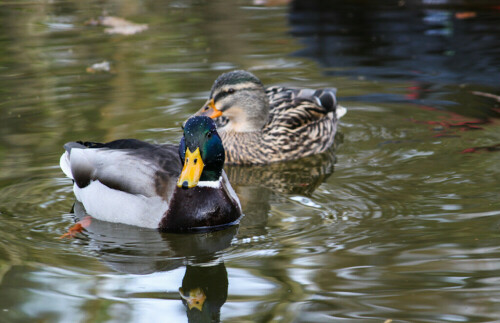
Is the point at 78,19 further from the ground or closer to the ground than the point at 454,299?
further from the ground

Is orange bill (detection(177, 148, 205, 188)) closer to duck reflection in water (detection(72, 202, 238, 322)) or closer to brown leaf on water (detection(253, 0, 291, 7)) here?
duck reflection in water (detection(72, 202, 238, 322))

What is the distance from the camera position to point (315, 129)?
8.10 meters

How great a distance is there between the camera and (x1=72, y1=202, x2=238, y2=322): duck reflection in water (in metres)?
4.92

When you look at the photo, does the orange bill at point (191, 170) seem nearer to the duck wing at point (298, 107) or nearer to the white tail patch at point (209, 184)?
the white tail patch at point (209, 184)

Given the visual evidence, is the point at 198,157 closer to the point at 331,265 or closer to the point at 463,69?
the point at 331,265

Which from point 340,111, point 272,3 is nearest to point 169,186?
point 340,111

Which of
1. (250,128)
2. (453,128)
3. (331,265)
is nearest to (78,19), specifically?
(250,128)

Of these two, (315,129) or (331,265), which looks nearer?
(331,265)

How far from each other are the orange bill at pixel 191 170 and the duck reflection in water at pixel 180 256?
0.43m

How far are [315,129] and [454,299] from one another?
357 cm

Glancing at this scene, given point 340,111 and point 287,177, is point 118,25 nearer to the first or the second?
point 340,111

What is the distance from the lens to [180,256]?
5633 mm

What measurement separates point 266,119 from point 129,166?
2.38m

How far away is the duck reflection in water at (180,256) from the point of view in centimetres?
492
